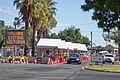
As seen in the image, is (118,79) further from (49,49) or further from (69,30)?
(69,30)

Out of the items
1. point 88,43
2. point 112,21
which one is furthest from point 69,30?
point 112,21

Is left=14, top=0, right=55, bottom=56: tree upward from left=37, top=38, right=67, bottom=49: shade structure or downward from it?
upward

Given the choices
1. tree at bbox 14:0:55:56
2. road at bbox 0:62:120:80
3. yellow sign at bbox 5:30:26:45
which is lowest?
road at bbox 0:62:120:80

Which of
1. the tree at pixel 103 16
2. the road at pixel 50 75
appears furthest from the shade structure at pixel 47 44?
the tree at pixel 103 16

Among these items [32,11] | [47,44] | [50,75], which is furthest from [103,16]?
[47,44]

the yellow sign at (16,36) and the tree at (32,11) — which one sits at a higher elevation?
the tree at (32,11)

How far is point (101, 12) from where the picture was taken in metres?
23.1

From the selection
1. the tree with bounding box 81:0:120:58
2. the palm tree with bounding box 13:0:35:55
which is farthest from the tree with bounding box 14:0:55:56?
the tree with bounding box 81:0:120:58

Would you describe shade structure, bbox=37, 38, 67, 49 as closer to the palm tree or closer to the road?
the palm tree

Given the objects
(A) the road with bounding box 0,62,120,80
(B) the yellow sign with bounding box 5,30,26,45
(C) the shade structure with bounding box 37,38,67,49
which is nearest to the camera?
(A) the road with bounding box 0,62,120,80

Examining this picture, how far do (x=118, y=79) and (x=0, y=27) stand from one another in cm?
8509

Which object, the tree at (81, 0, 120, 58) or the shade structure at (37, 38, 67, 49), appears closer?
the tree at (81, 0, 120, 58)

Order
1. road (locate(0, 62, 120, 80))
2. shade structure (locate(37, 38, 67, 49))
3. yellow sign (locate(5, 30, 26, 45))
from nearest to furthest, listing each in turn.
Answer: road (locate(0, 62, 120, 80)) → yellow sign (locate(5, 30, 26, 45)) → shade structure (locate(37, 38, 67, 49))

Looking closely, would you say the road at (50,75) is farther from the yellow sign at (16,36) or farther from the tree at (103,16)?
the yellow sign at (16,36)
